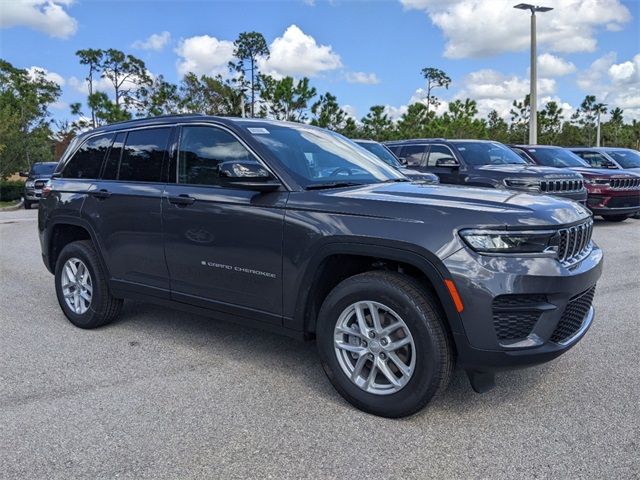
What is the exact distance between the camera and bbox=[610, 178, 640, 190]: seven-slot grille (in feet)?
39.4

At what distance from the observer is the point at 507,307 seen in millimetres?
3020

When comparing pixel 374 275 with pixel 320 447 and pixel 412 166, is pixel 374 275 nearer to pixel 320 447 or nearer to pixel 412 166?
pixel 320 447

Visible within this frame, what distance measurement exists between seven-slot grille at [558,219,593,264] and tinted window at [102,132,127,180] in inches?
142

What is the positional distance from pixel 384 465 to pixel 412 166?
912cm

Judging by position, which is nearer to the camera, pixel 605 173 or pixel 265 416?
pixel 265 416

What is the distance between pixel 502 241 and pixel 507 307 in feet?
1.15

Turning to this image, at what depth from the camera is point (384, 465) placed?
9.39 feet

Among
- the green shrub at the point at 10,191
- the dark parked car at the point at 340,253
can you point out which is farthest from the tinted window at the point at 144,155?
the green shrub at the point at 10,191

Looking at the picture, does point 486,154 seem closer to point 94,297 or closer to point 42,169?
point 94,297

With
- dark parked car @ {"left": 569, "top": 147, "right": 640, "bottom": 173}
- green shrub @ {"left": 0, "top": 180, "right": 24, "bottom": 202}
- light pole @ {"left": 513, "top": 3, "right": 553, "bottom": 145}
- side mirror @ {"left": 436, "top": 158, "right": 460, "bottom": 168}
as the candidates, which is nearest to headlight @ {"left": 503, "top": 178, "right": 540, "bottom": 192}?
side mirror @ {"left": 436, "top": 158, "right": 460, "bottom": 168}

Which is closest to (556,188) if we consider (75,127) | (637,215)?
(637,215)

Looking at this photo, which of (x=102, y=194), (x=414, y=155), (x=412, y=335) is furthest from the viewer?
(x=414, y=155)

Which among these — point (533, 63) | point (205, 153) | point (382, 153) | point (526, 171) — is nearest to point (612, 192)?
point (526, 171)

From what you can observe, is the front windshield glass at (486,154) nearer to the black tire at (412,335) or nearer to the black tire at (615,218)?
the black tire at (615,218)
